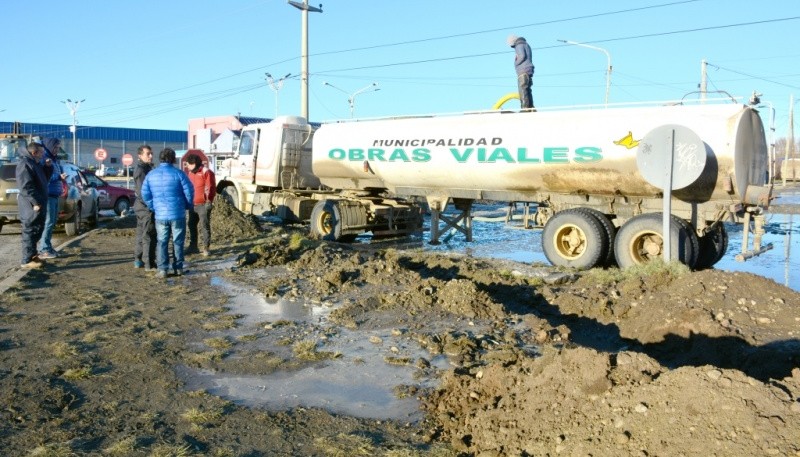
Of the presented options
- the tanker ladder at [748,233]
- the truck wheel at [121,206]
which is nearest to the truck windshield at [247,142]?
the truck wheel at [121,206]

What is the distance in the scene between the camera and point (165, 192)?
923 centimetres

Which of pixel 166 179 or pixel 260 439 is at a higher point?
pixel 166 179

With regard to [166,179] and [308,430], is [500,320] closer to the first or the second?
[308,430]

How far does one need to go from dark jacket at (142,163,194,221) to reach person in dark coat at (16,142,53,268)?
1.92 meters

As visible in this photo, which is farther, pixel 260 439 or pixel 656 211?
pixel 656 211

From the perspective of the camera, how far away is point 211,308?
25.0 feet

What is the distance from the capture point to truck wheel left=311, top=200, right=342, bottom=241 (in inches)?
630

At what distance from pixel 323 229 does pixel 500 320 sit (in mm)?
10122

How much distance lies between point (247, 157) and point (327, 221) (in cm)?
414

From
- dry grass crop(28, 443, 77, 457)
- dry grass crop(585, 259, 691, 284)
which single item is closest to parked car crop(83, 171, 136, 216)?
dry grass crop(585, 259, 691, 284)

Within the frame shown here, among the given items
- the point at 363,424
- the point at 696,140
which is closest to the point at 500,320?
the point at 363,424

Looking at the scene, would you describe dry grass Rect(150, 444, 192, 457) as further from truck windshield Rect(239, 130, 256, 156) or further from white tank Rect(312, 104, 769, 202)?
truck windshield Rect(239, 130, 256, 156)

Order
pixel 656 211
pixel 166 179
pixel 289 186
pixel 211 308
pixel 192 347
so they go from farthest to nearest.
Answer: pixel 289 186
pixel 656 211
pixel 166 179
pixel 211 308
pixel 192 347

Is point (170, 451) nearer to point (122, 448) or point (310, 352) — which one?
point (122, 448)
